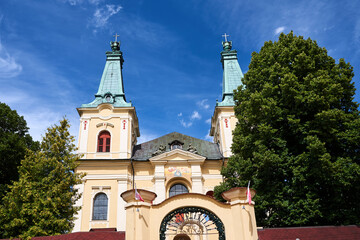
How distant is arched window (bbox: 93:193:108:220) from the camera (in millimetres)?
21812

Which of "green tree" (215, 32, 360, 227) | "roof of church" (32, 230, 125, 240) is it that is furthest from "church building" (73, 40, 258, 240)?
"roof of church" (32, 230, 125, 240)

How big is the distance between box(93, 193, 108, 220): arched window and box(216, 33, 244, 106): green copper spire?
12.7 meters

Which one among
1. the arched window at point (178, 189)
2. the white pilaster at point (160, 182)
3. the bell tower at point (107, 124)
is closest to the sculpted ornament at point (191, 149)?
Answer: the white pilaster at point (160, 182)

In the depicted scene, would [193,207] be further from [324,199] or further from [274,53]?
[274,53]

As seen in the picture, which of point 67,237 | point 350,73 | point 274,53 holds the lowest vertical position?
point 67,237

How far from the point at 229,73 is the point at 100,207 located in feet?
57.8

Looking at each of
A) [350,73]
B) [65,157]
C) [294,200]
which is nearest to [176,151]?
[65,157]

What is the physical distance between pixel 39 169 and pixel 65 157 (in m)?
1.37

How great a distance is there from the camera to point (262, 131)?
46.1 feet

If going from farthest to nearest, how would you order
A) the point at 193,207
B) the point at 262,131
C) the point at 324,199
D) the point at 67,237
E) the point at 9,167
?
1. the point at 9,167
2. the point at 262,131
3. the point at 324,199
4. the point at 67,237
5. the point at 193,207

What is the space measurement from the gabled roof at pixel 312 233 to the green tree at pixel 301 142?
1086 millimetres

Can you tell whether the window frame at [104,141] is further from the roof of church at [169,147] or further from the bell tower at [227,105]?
the bell tower at [227,105]

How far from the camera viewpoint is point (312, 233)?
10898 mm

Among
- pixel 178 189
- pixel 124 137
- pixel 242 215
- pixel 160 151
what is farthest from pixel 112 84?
pixel 242 215
